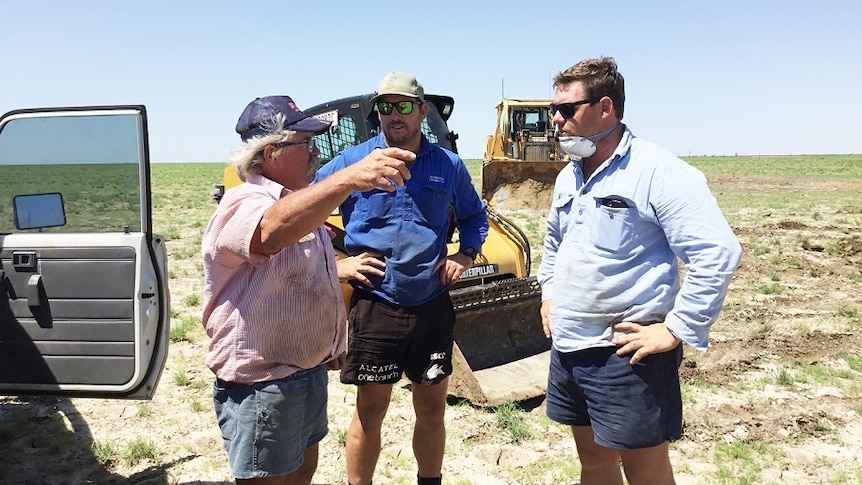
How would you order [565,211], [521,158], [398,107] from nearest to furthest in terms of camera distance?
[565,211]
[398,107]
[521,158]

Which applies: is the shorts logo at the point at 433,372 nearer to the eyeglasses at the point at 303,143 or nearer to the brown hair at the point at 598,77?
the eyeglasses at the point at 303,143

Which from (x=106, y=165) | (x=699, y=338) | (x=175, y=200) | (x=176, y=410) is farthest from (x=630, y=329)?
(x=175, y=200)

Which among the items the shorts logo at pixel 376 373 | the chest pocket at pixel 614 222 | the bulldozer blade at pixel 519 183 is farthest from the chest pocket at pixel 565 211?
the bulldozer blade at pixel 519 183

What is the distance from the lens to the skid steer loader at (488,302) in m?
4.59

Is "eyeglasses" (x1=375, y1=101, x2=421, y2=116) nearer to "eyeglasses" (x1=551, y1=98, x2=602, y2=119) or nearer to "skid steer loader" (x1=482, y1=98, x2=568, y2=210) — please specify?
"eyeglasses" (x1=551, y1=98, x2=602, y2=119)

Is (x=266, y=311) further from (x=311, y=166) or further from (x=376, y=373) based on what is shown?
(x=376, y=373)

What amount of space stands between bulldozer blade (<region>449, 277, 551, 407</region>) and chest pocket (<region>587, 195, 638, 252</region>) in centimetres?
235

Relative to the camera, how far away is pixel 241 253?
1.90 metres

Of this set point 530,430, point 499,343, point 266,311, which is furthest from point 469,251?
point 499,343

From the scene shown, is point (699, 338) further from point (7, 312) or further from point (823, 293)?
point (823, 293)

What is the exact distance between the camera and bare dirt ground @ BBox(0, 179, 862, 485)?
12.1 feet

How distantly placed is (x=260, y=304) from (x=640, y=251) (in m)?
1.30

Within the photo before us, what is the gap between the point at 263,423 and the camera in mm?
2102

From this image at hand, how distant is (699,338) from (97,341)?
2749 mm
